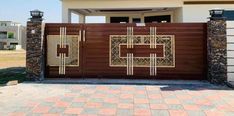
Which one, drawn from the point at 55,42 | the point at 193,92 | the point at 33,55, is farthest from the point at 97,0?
the point at 193,92

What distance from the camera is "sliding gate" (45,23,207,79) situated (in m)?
11.1

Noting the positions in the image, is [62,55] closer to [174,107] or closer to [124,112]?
[124,112]

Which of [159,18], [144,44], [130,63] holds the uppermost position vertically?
[159,18]

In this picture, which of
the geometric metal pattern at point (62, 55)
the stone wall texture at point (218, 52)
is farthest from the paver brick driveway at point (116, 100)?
the geometric metal pattern at point (62, 55)

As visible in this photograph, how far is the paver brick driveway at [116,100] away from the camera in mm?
6484

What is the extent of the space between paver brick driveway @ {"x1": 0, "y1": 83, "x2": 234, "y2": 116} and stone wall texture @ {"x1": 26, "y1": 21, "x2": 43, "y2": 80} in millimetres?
1085

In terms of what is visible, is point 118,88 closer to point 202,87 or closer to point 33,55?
point 202,87

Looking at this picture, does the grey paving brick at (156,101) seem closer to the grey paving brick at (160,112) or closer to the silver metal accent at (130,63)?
the grey paving brick at (160,112)

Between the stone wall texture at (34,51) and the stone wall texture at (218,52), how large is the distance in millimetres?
6394

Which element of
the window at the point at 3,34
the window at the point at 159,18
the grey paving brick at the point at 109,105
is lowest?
the grey paving brick at the point at 109,105

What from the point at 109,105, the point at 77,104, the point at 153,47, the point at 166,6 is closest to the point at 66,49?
the point at 153,47

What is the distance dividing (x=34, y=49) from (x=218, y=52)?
685 centimetres

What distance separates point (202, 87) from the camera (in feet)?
31.4

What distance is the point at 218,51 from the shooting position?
1048 centimetres
